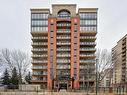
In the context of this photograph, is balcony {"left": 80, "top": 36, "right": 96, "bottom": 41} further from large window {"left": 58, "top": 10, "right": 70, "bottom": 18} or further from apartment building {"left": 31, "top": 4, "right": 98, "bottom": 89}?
large window {"left": 58, "top": 10, "right": 70, "bottom": 18}

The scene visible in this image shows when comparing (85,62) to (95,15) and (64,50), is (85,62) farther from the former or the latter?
(95,15)

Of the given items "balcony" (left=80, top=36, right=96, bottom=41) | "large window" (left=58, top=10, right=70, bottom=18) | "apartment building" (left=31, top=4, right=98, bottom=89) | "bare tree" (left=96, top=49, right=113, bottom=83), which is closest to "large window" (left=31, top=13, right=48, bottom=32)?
"apartment building" (left=31, top=4, right=98, bottom=89)

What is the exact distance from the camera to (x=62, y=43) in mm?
88562

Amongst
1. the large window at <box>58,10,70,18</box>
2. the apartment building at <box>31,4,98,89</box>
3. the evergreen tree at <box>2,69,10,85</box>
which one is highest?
the large window at <box>58,10,70,18</box>

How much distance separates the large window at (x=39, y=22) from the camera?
90.4 metres

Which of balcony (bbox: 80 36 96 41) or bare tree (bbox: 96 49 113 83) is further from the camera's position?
balcony (bbox: 80 36 96 41)

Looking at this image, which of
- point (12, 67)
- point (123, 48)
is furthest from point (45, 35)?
point (123, 48)

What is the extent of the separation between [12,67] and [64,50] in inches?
966

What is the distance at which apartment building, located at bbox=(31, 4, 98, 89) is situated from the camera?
8725cm

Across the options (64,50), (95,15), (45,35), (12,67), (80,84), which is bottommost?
(80,84)

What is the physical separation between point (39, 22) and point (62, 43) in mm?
12664

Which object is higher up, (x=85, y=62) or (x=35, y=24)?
(x=35, y=24)

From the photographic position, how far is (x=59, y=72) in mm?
86938

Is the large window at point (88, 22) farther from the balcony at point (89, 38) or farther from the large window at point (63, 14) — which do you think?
the large window at point (63, 14)
